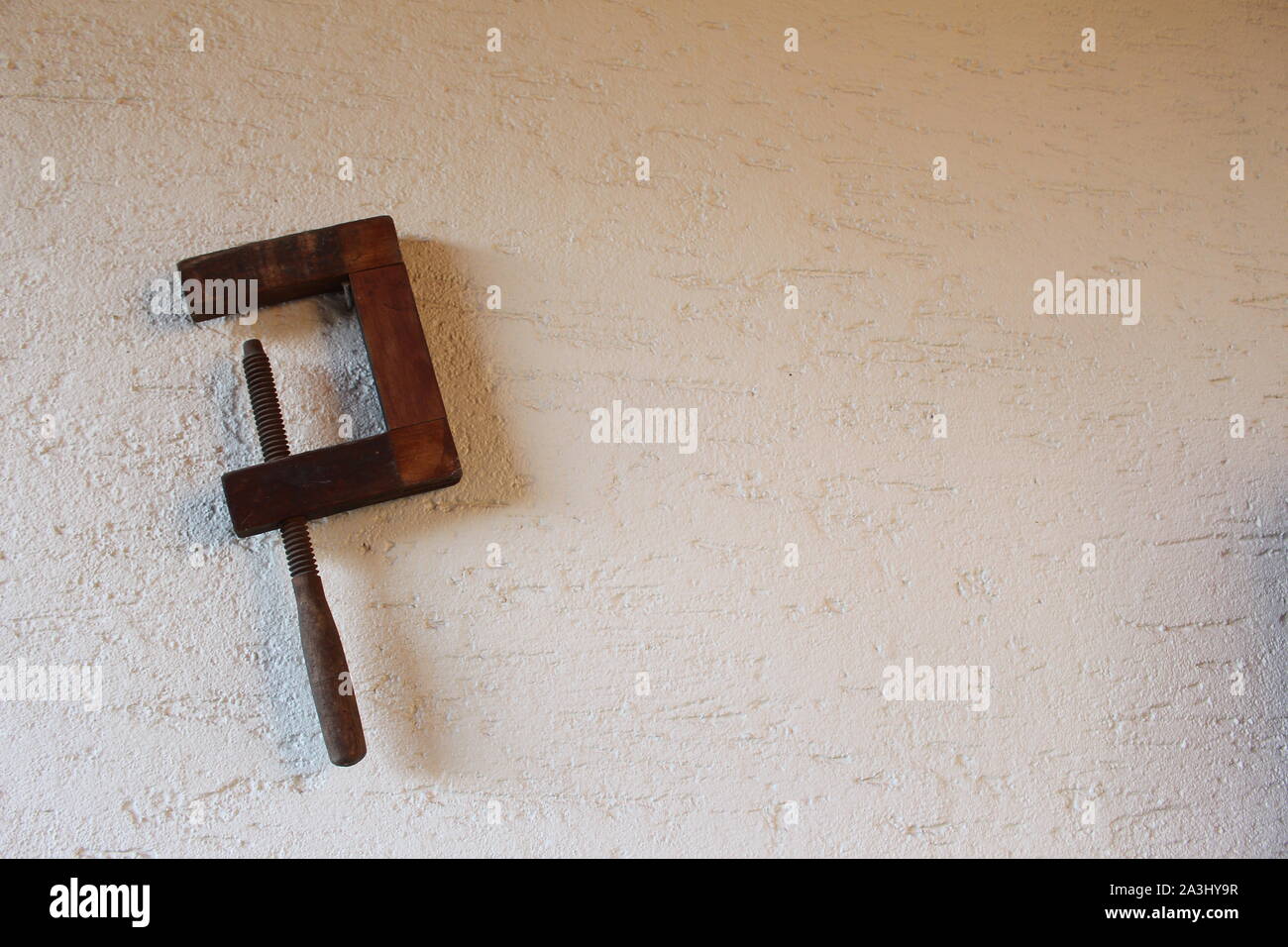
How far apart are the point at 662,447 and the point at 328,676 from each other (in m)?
0.44

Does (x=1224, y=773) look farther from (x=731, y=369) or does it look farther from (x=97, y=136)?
(x=97, y=136)

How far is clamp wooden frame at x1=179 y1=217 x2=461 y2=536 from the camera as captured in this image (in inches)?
41.1

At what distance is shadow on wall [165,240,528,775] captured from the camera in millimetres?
1076

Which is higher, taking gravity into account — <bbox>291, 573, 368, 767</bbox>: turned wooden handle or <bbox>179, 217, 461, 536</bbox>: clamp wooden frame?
<bbox>179, 217, 461, 536</bbox>: clamp wooden frame

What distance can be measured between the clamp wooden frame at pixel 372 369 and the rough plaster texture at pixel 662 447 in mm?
52

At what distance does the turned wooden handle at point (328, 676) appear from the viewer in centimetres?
101

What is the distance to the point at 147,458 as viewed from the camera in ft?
3.56

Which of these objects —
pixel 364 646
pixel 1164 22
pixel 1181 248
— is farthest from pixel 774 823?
pixel 1164 22

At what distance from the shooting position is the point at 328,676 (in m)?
1.01

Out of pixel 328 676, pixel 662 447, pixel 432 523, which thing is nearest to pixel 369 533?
pixel 432 523

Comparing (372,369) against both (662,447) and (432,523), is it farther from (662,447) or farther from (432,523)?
(662,447)

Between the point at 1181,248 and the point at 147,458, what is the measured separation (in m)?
1.30

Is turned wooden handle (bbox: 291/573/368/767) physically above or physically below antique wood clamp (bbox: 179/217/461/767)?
below

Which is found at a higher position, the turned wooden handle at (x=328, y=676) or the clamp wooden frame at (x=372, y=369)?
the clamp wooden frame at (x=372, y=369)
